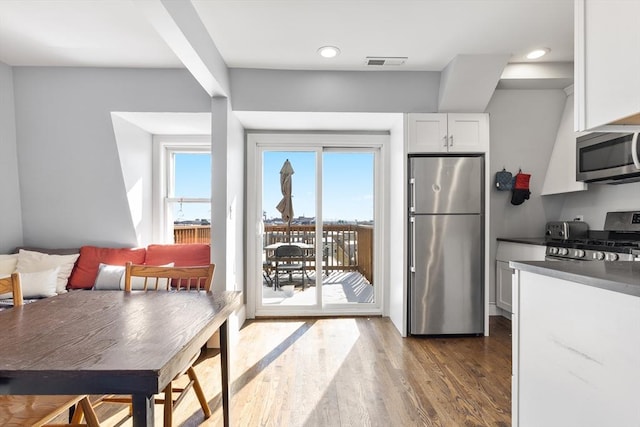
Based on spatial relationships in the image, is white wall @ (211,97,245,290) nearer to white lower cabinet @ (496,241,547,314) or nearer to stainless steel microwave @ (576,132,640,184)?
white lower cabinet @ (496,241,547,314)

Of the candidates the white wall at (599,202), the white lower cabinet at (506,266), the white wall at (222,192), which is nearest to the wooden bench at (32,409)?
the white wall at (222,192)

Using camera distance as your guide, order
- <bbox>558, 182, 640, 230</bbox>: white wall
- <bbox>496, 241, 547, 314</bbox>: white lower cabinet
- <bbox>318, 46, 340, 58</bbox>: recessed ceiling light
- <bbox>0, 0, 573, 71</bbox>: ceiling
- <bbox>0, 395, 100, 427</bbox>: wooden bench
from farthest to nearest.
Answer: <bbox>496, 241, 547, 314</bbox>: white lower cabinet → <bbox>558, 182, 640, 230</bbox>: white wall → <bbox>318, 46, 340, 58</bbox>: recessed ceiling light → <bbox>0, 0, 573, 71</bbox>: ceiling → <bbox>0, 395, 100, 427</bbox>: wooden bench

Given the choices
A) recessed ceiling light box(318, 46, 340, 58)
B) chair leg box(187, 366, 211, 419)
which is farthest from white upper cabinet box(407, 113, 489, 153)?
chair leg box(187, 366, 211, 419)

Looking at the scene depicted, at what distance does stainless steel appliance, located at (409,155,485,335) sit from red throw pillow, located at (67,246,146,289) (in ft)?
8.85

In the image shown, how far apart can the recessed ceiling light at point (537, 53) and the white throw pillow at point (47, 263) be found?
447 centimetres

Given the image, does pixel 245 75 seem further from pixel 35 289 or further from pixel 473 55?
pixel 35 289

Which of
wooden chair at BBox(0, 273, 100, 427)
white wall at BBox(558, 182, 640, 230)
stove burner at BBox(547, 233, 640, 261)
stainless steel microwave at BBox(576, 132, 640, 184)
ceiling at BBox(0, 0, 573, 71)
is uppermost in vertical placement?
ceiling at BBox(0, 0, 573, 71)

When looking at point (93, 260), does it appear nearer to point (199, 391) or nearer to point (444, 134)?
point (199, 391)

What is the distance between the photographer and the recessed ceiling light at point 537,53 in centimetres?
289

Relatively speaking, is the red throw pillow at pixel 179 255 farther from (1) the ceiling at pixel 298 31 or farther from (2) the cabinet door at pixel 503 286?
(2) the cabinet door at pixel 503 286

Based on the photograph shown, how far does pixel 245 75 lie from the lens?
10.4 feet

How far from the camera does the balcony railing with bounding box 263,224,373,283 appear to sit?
13.2 feet

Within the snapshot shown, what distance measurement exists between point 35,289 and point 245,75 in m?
2.54

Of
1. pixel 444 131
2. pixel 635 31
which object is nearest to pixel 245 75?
pixel 444 131
